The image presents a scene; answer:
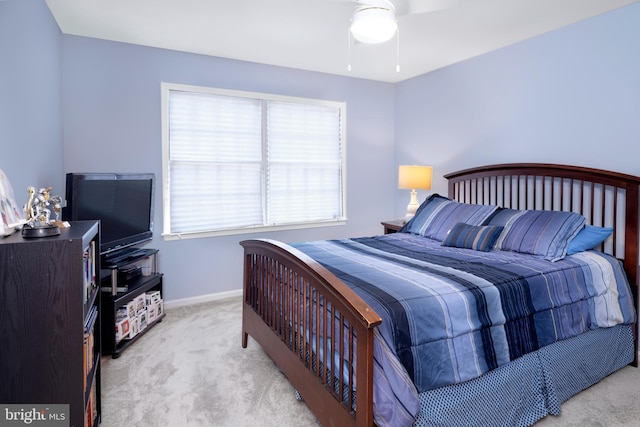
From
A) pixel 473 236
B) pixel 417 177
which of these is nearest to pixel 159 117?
pixel 417 177

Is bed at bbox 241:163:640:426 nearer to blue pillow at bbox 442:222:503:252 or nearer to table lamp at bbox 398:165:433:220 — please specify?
blue pillow at bbox 442:222:503:252

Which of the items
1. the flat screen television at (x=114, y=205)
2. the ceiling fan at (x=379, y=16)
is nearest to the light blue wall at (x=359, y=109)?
the flat screen television at (x=114, y=205)

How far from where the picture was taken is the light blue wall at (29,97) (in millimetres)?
1922

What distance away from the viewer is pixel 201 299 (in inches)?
152

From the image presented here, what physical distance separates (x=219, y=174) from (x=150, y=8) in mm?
1583

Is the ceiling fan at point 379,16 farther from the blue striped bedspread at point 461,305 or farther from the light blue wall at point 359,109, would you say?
the blue striped bedspread at point 461,305

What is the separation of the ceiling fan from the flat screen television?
208 centimetres

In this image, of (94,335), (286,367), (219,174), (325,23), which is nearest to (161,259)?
(219,174)

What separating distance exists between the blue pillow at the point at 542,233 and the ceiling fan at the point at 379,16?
1.59 metres

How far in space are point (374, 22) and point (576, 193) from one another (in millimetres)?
1996

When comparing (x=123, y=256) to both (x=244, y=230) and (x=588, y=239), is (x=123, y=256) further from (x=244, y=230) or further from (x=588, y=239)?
(x=588, y=239)

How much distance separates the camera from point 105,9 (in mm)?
2734

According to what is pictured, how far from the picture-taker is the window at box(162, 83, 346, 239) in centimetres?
370

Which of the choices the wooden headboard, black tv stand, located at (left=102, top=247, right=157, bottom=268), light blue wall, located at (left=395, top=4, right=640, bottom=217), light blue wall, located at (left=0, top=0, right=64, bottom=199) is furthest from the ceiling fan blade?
black tv stand, located at (left=102, top=247, right=157, bottom=268)
